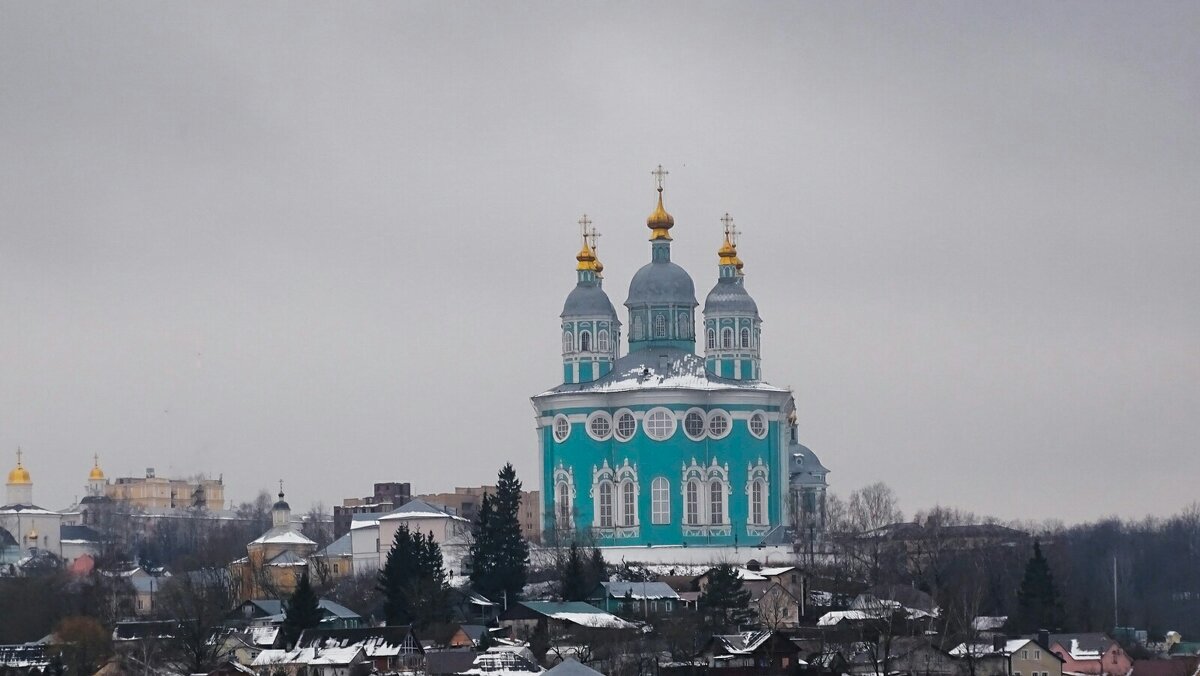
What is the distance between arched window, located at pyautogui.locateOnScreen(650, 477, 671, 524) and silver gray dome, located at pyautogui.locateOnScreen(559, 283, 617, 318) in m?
5.33

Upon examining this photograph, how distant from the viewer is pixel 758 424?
79.9 metres

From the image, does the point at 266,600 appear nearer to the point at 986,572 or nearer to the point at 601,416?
the point at 601,416

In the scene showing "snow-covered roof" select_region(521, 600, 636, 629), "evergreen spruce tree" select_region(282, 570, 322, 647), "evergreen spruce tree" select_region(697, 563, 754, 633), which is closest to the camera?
"snow-covered roof" select_region(521, 600, 636, 629)

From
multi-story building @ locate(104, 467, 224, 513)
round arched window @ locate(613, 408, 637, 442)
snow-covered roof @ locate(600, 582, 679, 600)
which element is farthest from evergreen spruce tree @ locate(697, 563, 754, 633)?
multi-story building @ locate(104, 467, 224, 513)

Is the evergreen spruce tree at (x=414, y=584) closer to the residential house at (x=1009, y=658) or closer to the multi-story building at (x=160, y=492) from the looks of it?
the residential house at (x=1009, y=658)

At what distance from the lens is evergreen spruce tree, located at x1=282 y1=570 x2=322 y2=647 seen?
66.4 meters

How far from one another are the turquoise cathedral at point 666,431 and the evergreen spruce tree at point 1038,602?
9.44m

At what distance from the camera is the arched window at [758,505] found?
260 ft

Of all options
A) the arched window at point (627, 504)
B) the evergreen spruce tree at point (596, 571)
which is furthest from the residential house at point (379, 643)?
the arched window at point (627, 504)

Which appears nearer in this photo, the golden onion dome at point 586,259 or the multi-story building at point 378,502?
the golden onion dome at point 586,259

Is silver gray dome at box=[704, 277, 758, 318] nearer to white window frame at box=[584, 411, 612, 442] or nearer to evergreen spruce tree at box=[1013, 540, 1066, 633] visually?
white window frame at box=[584, 411, 612, 442]

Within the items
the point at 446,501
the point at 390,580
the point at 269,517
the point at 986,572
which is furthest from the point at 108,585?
the point at 269,517

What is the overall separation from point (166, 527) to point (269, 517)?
4.88m

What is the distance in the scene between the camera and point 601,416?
79.6 metres
